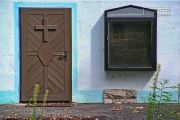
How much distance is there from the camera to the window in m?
7.38

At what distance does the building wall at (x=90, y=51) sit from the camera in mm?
7453

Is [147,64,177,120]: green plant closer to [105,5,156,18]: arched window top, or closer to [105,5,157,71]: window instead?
[105,5,157,71]: window

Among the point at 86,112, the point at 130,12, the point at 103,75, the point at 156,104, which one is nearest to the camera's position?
the point at 156,104

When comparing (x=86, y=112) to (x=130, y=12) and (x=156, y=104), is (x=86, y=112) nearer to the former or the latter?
(x=156, y=104)

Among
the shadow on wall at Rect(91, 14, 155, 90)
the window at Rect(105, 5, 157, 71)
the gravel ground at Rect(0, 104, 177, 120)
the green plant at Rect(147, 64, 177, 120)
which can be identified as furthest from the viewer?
the shadow on wall at Rect(91, 14, 155, 90)

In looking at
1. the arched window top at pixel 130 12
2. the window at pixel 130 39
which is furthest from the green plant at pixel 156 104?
the arched window top at pixel 130 12

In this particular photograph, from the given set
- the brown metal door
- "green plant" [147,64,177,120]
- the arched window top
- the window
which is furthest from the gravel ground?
the arched window top

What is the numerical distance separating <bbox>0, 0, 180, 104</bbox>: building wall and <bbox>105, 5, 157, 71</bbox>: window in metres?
0.16

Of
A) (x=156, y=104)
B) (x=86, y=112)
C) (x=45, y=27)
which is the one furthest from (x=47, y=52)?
(x=156, y=104)

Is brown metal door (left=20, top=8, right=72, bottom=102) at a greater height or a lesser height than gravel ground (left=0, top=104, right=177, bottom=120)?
greater

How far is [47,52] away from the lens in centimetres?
746

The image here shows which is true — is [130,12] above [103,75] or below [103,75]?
above

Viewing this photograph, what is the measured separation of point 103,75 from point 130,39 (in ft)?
2.99

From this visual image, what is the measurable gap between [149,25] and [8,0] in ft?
9.47
